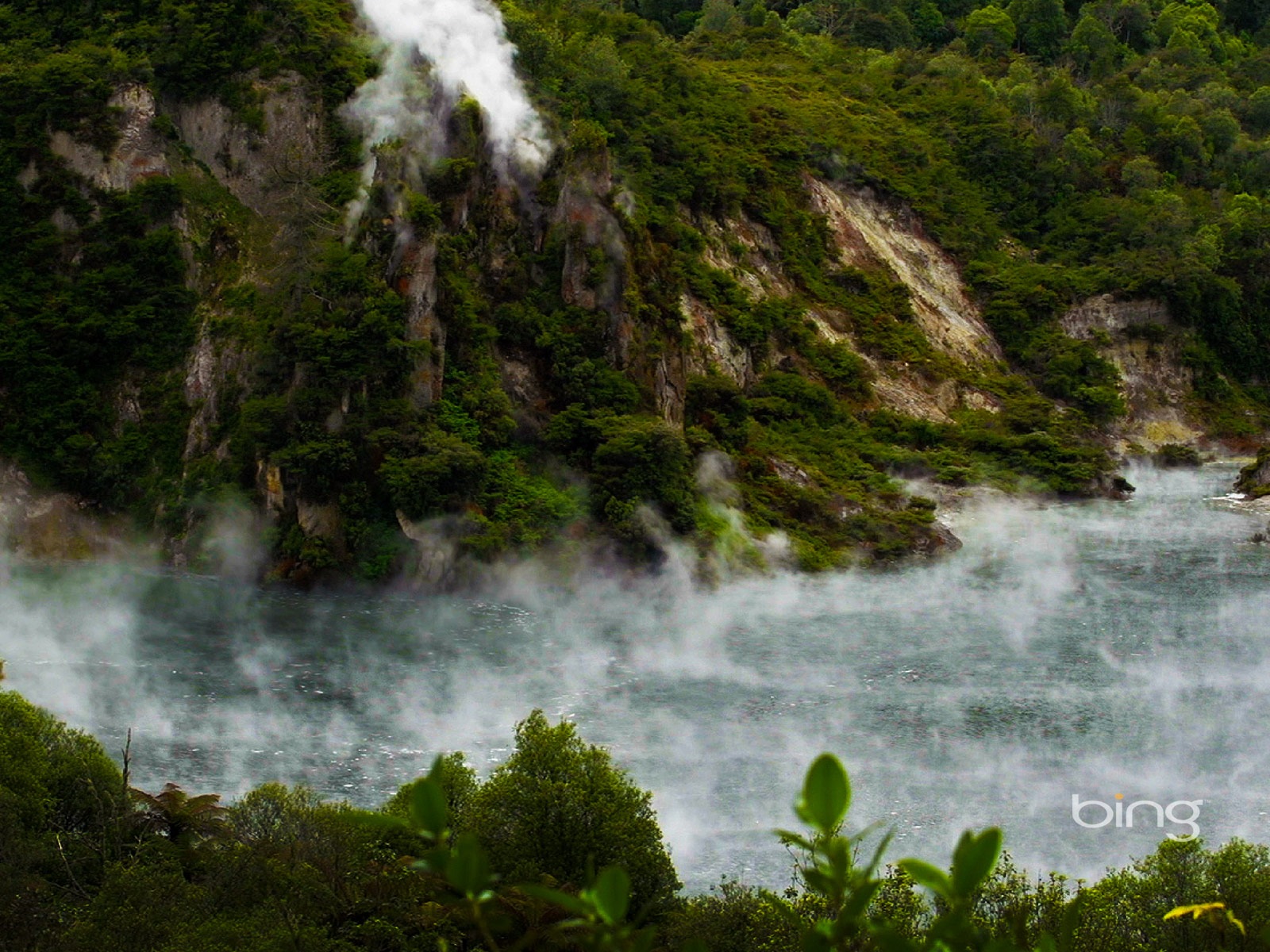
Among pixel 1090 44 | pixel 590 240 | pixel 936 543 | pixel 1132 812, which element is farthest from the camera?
pixel 1090 44

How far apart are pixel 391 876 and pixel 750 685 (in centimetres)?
1771

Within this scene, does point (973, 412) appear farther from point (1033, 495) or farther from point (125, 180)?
point (125, 180)

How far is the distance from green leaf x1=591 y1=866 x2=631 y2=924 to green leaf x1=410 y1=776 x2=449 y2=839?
430 mm

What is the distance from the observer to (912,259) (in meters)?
77.3

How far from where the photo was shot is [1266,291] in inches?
3226

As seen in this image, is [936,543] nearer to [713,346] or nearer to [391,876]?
[713,346]

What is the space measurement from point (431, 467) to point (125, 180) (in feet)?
56.8

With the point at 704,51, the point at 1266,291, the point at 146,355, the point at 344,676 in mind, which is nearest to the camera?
the point at 344,676

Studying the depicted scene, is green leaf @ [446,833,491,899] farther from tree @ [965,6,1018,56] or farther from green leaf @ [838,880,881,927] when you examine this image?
tree @ [965,6,1018,56]

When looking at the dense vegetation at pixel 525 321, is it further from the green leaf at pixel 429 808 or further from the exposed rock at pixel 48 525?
the green leaf at pixel 429 808

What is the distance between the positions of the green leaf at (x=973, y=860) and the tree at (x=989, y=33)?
11184cm

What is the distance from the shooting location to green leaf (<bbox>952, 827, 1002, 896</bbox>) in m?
3.99

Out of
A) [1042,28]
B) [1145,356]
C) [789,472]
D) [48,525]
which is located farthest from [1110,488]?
[1042,28]

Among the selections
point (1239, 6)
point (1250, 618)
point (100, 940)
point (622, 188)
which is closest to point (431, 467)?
point (622, 188)
